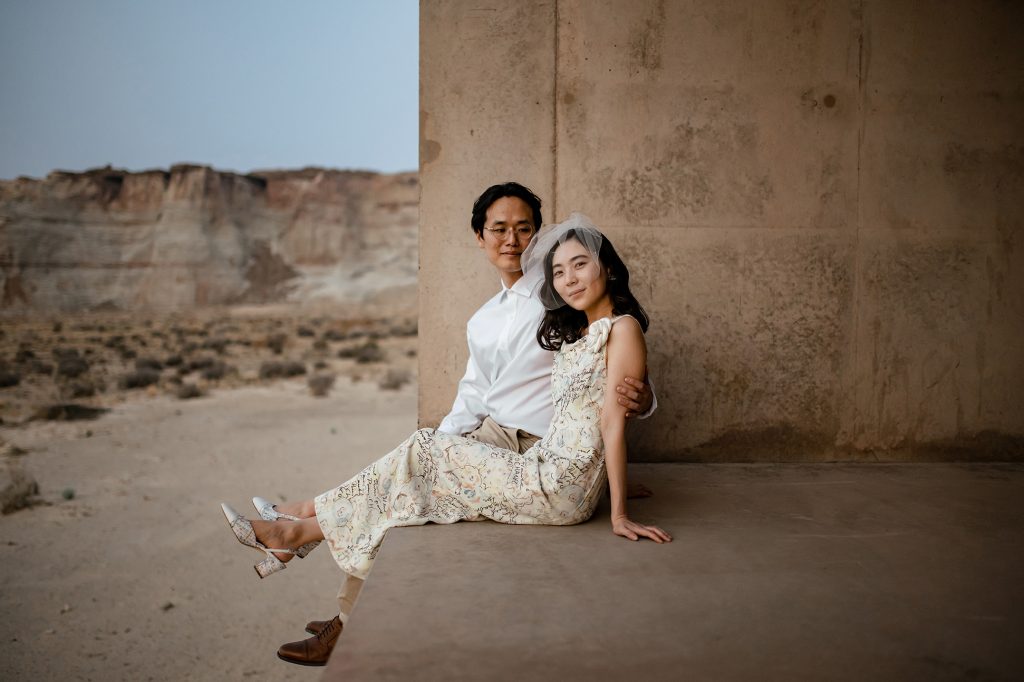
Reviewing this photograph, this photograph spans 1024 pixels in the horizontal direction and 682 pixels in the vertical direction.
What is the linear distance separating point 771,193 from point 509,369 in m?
1.95

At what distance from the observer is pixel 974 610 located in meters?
2.14

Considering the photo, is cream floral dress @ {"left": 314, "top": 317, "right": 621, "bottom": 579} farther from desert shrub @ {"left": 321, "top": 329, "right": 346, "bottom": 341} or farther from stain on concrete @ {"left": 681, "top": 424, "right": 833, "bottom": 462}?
desert shrub @ {"left": 321, "top": 329, "right": 346, "bottom": 341}

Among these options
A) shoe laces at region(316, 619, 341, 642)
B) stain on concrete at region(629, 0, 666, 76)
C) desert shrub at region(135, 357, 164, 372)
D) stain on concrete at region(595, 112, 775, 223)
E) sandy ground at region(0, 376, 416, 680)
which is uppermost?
stain on concrete at region(629, 0, 666, 76)

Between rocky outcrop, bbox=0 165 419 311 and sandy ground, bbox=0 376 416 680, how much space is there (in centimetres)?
3045

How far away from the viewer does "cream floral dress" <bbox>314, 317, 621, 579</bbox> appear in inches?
108

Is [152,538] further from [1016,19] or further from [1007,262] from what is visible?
[1016,19]

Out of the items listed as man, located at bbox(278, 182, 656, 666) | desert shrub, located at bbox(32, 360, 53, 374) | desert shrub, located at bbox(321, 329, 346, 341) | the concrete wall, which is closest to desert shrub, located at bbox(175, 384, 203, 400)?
desert shrub, located at bbox(32, 360, 53, 374)

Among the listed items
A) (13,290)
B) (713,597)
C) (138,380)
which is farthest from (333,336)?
(713,597)

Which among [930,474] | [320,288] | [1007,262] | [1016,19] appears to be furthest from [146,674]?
[320,288]

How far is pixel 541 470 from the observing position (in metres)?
2.74

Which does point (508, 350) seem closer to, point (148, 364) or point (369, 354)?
point (148, 364)

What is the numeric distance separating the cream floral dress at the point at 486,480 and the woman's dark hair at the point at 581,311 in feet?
0.35

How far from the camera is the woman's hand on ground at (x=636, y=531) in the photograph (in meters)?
2.69

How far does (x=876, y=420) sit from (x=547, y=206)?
86.3 inches
